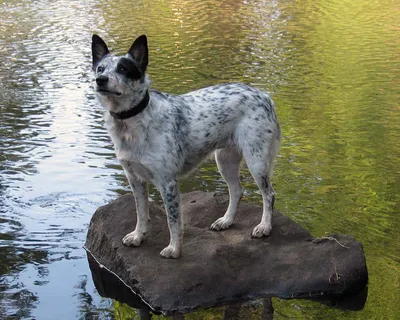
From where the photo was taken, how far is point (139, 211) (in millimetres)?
6469

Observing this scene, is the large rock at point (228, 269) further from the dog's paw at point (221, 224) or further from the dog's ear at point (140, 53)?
the dog's ear at point (140, 53)

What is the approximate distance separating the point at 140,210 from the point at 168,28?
13.2m

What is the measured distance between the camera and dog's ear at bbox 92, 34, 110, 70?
5832mm

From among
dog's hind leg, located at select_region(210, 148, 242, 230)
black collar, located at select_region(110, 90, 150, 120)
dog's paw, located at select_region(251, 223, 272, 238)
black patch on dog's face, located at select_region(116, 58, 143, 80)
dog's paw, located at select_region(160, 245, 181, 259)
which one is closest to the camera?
black patch on dog's face, located at select_region(116, 58, 143, 80)

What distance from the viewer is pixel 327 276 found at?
6.16 m

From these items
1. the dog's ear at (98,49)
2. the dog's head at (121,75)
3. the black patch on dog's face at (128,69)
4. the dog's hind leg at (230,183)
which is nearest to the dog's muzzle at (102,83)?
the dog's head at (121,75)

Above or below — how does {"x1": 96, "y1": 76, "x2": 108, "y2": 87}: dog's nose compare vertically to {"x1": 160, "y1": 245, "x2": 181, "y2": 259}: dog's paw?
above

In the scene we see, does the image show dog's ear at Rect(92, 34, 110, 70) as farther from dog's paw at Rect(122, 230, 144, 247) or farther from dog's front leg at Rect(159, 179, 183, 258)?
dog's paw at Rect(122, 230, 144, 247)

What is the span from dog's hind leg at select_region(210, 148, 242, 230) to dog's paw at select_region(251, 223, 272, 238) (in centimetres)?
40

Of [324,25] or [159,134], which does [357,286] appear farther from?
[324,25]

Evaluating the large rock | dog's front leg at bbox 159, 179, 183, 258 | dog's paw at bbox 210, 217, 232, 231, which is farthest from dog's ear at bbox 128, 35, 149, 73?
dog's paw at bbox 210, 217, 232, 231

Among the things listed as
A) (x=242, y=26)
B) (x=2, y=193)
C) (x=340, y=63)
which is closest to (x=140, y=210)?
(x=2, y=193)

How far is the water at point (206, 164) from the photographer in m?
6.75

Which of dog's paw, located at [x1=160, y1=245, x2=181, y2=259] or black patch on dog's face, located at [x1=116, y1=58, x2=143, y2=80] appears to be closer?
black patch on dog's face, located at [x1=116, y1=58, x2=143, y2=80]
